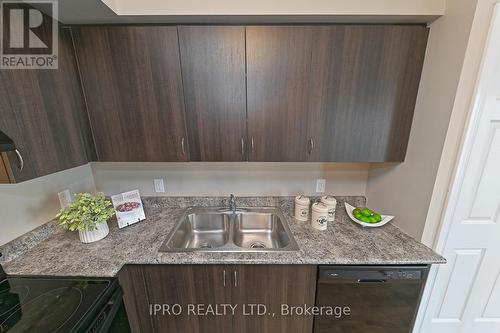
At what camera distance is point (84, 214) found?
1.20 m

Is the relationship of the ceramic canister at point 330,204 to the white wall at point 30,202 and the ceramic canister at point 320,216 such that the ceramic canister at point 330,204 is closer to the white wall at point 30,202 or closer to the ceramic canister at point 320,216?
the ceramic canister at point 320,216

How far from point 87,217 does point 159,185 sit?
1.85 feet

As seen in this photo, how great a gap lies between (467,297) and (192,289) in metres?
1.71

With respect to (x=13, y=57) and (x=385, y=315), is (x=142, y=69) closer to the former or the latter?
(x=13, y=57)

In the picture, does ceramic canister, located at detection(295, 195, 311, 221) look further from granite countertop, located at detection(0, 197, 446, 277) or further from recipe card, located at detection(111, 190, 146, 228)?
recipe card, located at detection(111, 190, 146, 228)

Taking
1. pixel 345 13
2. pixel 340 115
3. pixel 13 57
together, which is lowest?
pixel 340 115

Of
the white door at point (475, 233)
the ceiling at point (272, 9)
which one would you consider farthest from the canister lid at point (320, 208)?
the ceiling at point (272, 9)

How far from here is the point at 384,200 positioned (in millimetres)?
1510

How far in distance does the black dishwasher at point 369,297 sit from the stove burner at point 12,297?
4.80ft

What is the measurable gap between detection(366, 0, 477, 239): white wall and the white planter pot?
2009 mm

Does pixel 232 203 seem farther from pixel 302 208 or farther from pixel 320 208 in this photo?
pixel 320 208

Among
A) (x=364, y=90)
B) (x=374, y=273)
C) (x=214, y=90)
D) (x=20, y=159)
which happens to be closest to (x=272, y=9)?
(x=214, y=90)

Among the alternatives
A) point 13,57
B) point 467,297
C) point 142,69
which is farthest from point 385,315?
point 13,57

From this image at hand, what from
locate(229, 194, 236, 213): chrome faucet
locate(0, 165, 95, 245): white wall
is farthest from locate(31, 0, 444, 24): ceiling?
locate(229, 194, 236, 213): chrome faucet
